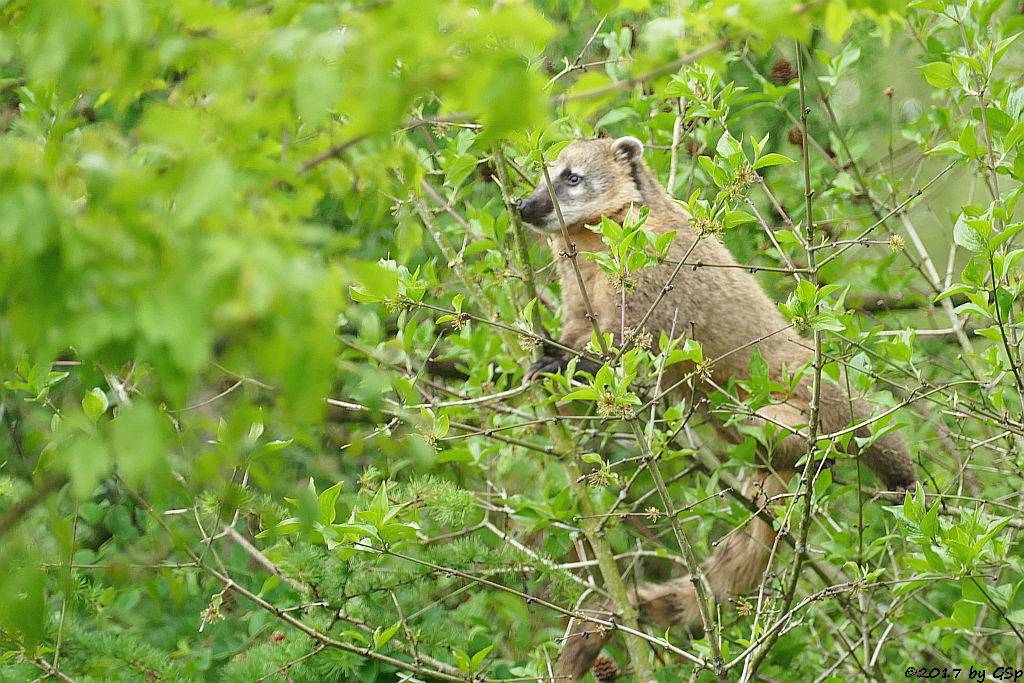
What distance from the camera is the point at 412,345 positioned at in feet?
11.0

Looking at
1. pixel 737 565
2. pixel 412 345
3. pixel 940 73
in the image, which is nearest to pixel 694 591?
pixel 737 565

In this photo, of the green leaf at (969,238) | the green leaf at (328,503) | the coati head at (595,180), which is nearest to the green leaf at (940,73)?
the green leaf at (969,238)

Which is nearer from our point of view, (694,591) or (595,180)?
(694,591)

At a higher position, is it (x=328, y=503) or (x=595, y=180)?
(x=328, y=503)

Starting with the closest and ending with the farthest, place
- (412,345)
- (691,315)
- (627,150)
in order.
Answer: (412,345), (691,315), (627,150)

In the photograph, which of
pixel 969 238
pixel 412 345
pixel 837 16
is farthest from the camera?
pixel 412 345

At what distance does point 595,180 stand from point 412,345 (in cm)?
180

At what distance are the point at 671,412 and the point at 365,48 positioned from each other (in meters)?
2.11

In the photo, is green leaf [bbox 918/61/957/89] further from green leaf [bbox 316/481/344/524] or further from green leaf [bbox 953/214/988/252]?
green leaf [bbox 316/481/344/524]

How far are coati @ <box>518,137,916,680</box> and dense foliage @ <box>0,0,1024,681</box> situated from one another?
0.19 m

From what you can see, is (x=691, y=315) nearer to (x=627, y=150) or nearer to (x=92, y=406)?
(x=627, y=150)

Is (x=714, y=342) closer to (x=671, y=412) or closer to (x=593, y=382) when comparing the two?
(x=671, y=412)

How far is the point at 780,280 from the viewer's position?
15.7 ft

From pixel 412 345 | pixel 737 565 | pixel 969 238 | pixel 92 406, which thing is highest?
pixel 969 238
